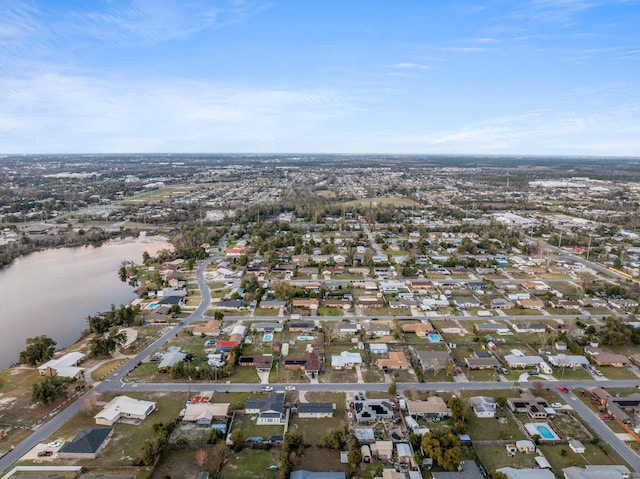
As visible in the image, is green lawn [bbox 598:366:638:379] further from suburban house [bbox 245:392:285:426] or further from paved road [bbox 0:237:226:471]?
paved road [bbox 0:237:226:471]

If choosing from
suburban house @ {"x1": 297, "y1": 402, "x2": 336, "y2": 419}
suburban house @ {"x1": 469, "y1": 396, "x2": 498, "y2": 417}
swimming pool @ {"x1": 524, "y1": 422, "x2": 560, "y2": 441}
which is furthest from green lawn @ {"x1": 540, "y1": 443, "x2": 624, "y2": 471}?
suburban house @ {"x1": 297, "y1": 402, "x2": 336, "y2": 419}

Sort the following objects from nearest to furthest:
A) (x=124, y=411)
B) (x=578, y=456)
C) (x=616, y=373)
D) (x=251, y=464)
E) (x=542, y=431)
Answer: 1. (x=251, y=464)
2. (x=578, y=456)
3. (x=542, y=431)
4. (x=124, y=411)
5. (x=616, y=373)

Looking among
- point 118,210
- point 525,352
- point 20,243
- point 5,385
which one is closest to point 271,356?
point 5,385

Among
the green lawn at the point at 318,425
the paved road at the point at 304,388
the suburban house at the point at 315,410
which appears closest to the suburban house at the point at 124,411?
the paved road at the point at 304,388

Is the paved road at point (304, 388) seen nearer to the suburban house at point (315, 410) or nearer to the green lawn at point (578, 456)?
the green lawn at point (578, 456)

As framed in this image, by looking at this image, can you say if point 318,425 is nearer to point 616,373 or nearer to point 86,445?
point 86,445

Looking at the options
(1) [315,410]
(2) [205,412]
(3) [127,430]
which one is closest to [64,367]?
(3) [127,430]
